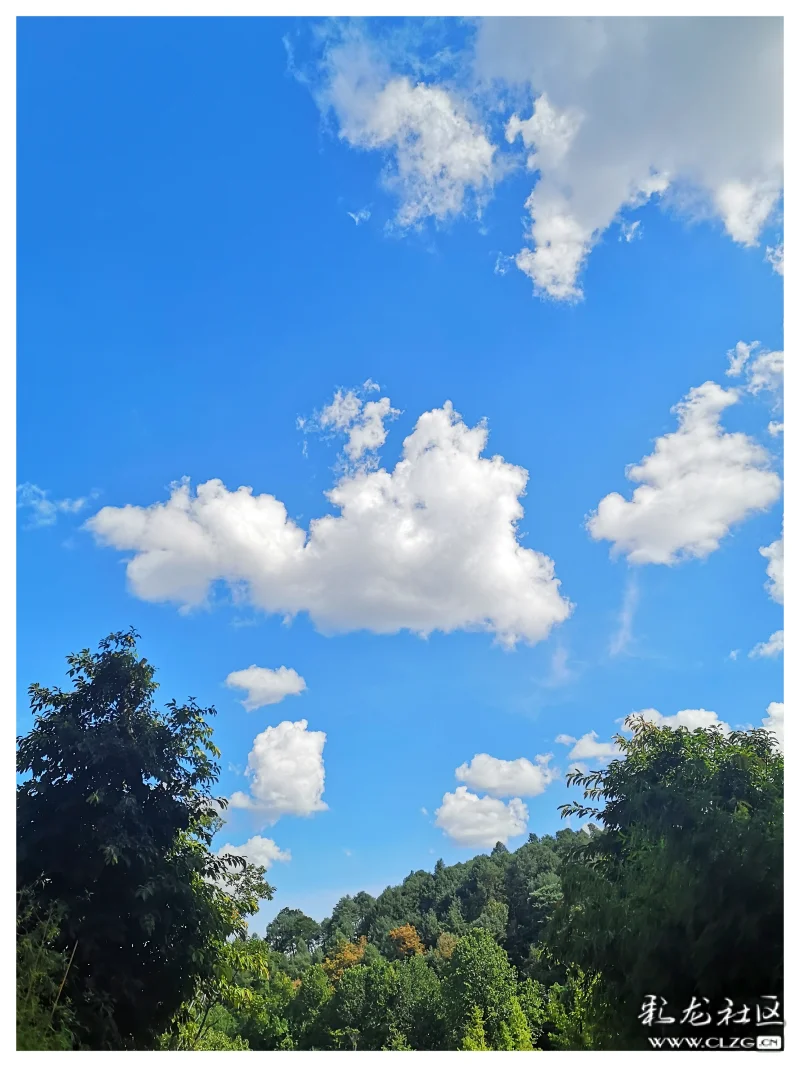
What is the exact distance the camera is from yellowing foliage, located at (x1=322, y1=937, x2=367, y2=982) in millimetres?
29450

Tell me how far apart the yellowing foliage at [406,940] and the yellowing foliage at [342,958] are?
4.17 ft

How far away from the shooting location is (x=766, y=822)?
722 centimetres

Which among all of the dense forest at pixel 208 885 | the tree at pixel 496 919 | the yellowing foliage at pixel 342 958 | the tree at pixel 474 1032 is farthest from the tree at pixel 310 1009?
the dense forest at pixel 208 885

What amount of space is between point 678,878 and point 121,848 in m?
5.73

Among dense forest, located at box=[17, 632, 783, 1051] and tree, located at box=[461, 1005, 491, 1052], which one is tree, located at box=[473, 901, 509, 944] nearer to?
tree, located at box=[461, 1005, 491, 1052]

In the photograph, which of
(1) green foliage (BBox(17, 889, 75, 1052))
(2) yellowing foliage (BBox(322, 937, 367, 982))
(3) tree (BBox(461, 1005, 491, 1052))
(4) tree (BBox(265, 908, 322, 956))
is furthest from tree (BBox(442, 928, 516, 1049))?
(4) tree (BBox(265, 908, 322, 956))

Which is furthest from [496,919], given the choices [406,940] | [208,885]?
[208,885]

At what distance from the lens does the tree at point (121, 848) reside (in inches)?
336

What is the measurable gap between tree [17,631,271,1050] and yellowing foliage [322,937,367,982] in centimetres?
2199

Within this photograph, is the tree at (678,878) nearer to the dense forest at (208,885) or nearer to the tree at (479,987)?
Result: the dense forest at (208,885)
